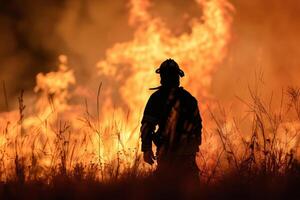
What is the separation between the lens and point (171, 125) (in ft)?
27.4

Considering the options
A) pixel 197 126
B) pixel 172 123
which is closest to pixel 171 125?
pixel 172 123

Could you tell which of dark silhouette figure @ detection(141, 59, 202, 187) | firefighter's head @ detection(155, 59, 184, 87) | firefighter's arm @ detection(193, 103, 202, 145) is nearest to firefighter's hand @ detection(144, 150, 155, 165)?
dark silhouette figure @ detection(141, 59, 202, 187)

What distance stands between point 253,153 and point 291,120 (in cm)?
Answer: 133

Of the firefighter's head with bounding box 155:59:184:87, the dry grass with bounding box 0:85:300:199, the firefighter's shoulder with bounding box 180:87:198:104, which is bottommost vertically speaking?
the dry grass with bounding box 0:85:300:199

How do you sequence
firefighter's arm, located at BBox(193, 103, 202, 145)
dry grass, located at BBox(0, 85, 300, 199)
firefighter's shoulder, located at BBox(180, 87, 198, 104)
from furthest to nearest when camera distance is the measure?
firefighter's shoulder, located at BBox(180, 87, 198, 104), firefighter's arm, located at BBox(193, 103, 202, 145), dry grass, located at BBox(0, 85, 300, 199)

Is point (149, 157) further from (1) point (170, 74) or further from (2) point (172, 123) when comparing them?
(1) point (170, 74)

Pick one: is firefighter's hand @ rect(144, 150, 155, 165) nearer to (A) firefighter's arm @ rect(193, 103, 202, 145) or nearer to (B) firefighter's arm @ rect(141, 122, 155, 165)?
(B) firefighter's arm @ rect(141, 122, 155, 165)

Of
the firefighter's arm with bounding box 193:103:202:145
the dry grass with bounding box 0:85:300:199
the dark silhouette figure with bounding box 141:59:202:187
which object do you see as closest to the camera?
the dry grass with bounding box 0:85:300:199

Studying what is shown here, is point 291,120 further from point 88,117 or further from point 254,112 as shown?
point 88,117

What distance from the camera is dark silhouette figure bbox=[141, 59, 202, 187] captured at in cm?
823

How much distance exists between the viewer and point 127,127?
887 cm

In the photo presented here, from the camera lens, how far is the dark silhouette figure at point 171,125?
8227 millimetres

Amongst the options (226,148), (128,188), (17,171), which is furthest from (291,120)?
(17,171)

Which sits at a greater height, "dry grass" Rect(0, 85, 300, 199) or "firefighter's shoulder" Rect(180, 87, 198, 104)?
"firefighter's shoulder" Rect(180, 87, 198, 104)
